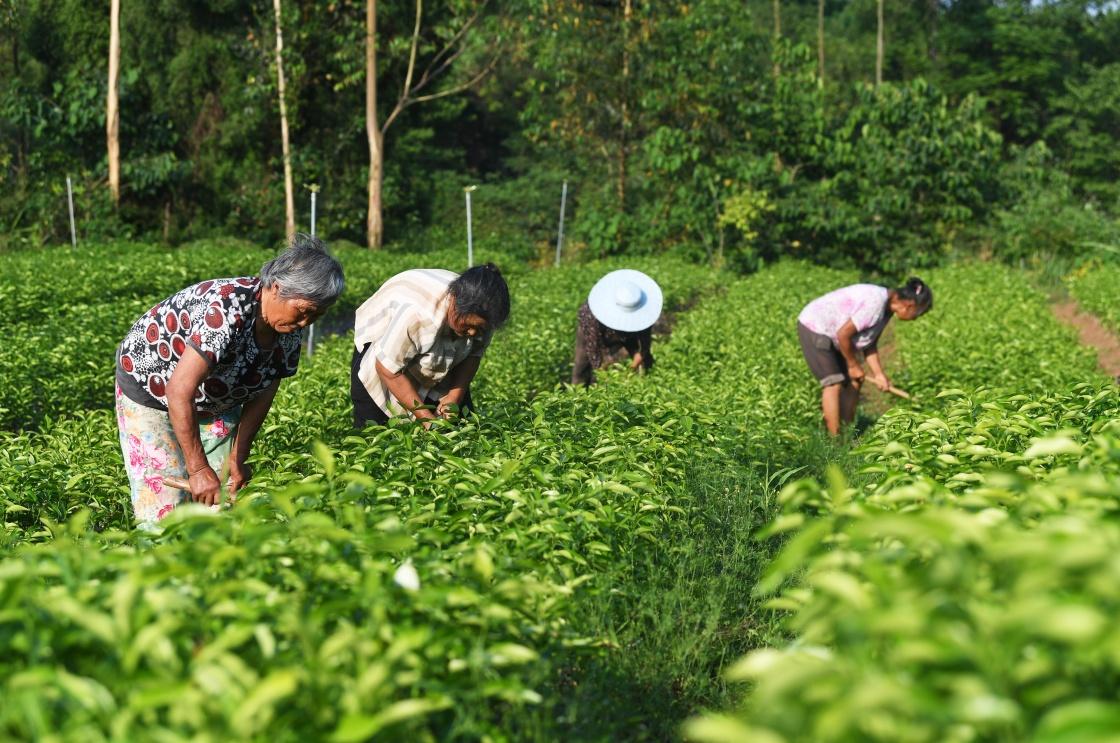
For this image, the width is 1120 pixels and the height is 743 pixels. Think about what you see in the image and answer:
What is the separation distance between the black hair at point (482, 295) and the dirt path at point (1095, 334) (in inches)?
304

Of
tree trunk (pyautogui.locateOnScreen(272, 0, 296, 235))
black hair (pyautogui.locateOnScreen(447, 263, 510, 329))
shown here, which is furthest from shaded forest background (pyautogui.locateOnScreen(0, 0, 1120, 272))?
black hair (pyautogui.locateOnScreen(447, 263, 510, 329))

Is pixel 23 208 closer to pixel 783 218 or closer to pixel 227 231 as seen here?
pixel 227 231

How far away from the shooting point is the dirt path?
11783 millimetres

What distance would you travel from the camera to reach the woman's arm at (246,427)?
4188mm

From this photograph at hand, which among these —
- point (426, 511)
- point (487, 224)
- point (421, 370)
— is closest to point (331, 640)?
point (426, 511)

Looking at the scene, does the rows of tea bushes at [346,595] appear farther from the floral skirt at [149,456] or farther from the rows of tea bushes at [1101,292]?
the rows of tea bushes at [1101,292]

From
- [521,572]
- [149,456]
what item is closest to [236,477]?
[149,456]

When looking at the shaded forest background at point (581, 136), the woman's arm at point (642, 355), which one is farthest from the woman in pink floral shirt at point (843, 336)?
the shaded forest background at point (581, 136)

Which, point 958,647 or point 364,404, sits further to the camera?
point 364,404

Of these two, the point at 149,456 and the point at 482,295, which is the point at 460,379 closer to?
the point at 482,295

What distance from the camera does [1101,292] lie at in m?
15.1

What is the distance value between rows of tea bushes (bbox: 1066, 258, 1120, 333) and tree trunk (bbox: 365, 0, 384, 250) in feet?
47.3

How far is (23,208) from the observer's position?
20.5m

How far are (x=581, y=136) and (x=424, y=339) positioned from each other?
20622 mm
